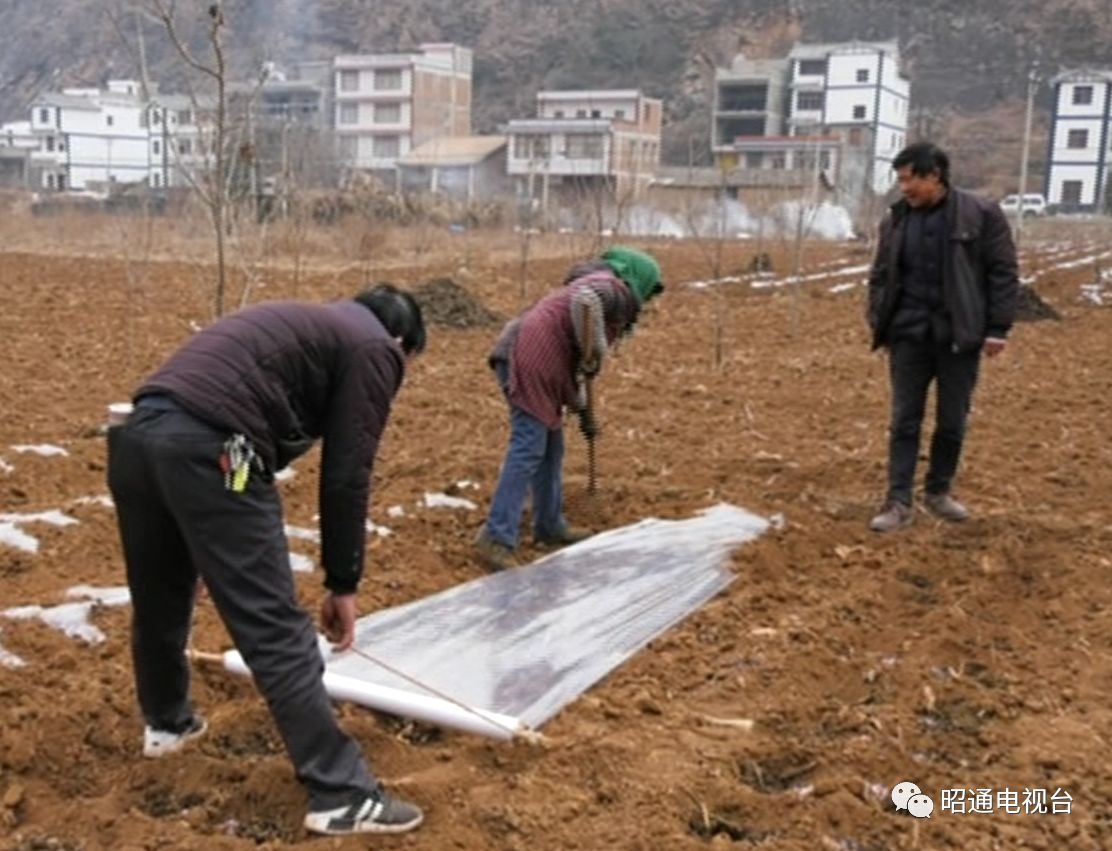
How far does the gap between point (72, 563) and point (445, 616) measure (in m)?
1.43

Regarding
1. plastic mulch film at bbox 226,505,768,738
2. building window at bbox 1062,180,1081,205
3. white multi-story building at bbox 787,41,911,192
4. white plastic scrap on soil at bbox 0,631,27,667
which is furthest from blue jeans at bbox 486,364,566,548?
building window at bbox 1062,180,1081,205

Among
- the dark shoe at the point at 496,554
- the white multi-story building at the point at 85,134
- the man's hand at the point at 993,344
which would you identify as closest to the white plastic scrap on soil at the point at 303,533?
the dark shoe at the point at 496,554

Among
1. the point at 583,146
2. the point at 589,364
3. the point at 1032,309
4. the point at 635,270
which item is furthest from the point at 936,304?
the point at 583,146

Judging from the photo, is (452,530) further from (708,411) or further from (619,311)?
(708,411)

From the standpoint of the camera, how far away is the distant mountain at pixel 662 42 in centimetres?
7012

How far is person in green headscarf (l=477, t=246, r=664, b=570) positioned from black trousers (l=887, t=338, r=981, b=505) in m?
1.11

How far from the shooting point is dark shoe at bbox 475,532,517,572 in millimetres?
4179

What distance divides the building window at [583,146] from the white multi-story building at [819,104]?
22.0ft

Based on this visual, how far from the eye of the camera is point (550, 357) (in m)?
4.21

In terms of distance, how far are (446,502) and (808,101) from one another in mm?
62233

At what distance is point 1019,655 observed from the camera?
3480mm

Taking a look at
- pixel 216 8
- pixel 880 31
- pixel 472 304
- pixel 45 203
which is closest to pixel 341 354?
pixel 216 8

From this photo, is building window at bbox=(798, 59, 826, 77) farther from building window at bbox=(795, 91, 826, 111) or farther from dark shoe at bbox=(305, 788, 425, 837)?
dark shoe at bbox=(305, 788, 425, 837)

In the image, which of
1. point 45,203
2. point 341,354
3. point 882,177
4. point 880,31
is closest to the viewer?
Answer: point 341,354
